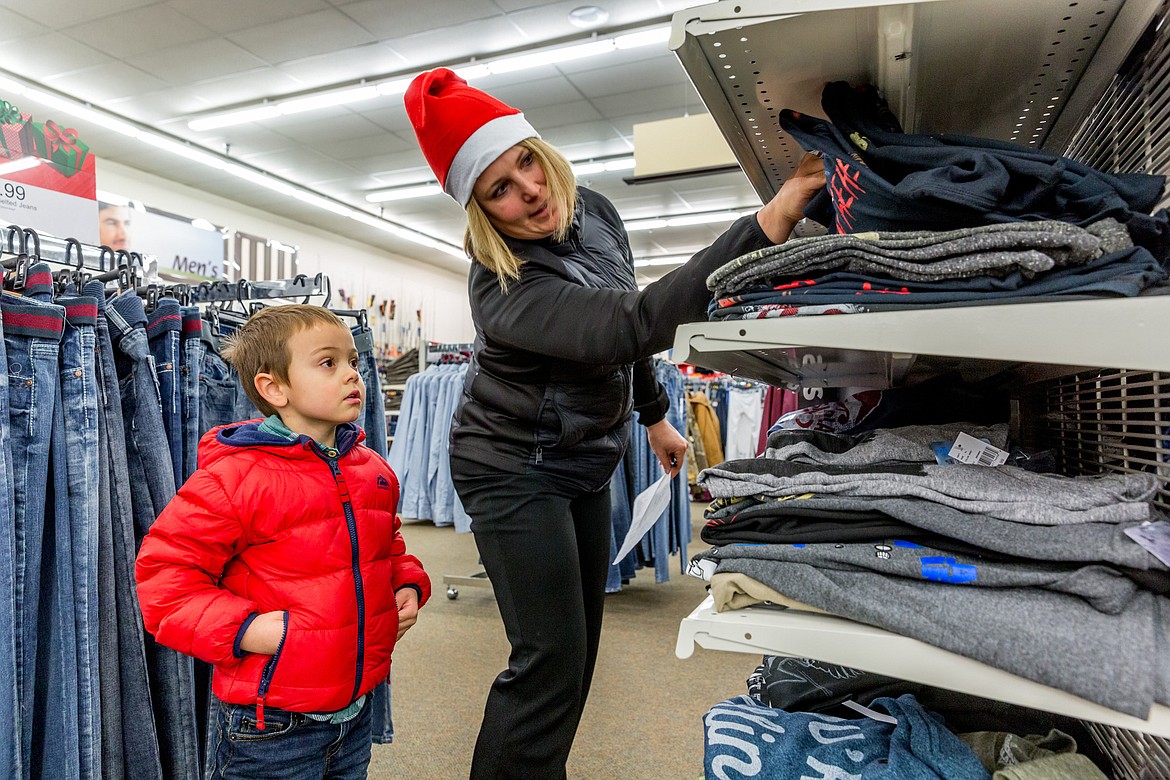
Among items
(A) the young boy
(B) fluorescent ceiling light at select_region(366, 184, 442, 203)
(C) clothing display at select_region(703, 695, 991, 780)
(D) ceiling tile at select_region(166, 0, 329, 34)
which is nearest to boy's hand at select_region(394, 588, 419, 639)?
(A) the young boy

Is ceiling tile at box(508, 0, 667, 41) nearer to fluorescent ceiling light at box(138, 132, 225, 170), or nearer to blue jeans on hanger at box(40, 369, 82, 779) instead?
fluorescent ceiling light at box(138, 132, 225, 170)

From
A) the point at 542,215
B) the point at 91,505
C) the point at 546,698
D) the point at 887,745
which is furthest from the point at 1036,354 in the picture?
the point at 91,505

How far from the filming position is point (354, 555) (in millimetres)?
1295

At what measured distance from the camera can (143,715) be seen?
1344 mm

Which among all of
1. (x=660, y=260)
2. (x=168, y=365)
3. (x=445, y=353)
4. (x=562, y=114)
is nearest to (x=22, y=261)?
(x=168, y=365)

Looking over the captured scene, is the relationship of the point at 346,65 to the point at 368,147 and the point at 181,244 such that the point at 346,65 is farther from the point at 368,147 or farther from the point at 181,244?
the point at 181,244

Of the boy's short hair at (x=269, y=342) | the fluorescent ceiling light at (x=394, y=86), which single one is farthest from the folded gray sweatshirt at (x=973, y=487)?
the fluorescent ceiling light at (x=394, y=86)

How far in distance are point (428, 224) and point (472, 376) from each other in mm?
8776

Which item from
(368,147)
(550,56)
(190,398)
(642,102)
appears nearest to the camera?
(190,398)

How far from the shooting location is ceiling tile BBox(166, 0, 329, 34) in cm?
441

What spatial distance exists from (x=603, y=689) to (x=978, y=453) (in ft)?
6.87

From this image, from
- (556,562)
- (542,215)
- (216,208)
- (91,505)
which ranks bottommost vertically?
(556,562)

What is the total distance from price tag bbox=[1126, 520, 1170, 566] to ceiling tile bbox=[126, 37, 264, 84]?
565 cm

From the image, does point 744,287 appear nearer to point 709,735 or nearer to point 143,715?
point 709,735
